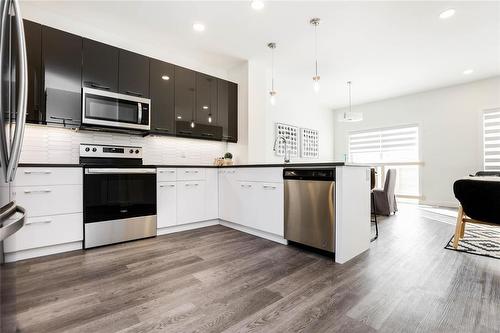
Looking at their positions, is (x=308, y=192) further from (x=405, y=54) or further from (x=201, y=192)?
(x=405, y=54)

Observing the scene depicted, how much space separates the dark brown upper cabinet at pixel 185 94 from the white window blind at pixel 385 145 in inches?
192

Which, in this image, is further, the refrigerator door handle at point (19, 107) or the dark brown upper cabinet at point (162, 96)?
the dark brown upper cabinet at point (162, 96)

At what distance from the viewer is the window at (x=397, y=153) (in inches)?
216

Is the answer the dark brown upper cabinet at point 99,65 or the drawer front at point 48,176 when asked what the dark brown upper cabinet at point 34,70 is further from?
the drawer front at point 48,176

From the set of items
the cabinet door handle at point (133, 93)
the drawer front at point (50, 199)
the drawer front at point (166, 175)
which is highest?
the cabinet door handle at point (133, 93)

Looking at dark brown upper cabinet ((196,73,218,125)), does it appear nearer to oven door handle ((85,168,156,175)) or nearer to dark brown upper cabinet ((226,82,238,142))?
dark brown upper cabinet ((226,82,238,142))

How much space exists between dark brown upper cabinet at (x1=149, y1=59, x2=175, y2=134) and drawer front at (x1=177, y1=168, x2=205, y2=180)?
628 millimetres

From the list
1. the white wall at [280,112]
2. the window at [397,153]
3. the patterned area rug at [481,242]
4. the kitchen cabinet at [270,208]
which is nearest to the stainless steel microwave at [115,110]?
the white wall at [280,112]

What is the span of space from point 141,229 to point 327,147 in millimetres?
5511

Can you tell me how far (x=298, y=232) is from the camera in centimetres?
240

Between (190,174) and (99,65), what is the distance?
1.69 metres

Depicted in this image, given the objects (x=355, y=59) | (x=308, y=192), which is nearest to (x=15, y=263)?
(x=308, y=192)

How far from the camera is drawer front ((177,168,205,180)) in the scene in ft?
10.1

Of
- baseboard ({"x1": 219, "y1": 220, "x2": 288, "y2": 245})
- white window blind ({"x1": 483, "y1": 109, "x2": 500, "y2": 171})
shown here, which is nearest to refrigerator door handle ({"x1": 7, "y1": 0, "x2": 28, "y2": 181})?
baseboard ({"x1": 219, "y1": 220, "x2": 288, "y2": 245})
